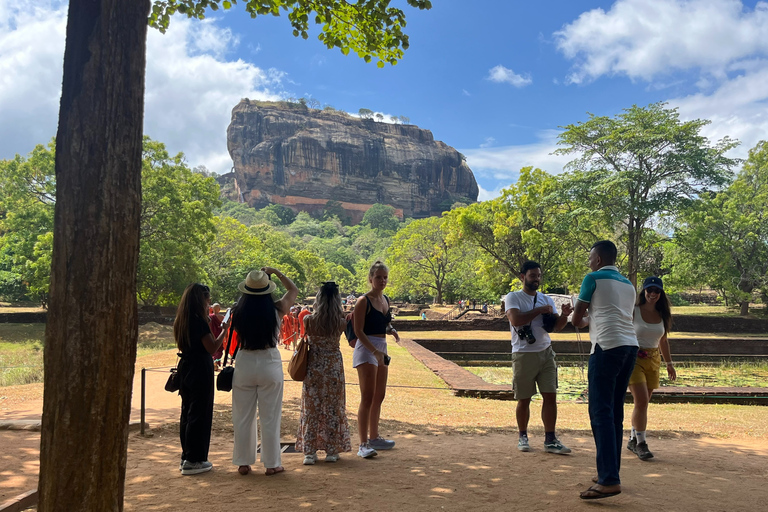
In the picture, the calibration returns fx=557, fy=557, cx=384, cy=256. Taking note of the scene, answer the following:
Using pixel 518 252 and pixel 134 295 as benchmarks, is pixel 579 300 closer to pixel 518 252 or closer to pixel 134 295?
pixel 134 295

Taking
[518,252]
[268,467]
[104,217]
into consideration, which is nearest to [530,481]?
[268,467]

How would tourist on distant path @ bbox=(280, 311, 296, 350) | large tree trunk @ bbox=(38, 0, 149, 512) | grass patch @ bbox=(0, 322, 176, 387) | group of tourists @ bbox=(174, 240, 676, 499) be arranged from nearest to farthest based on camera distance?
large tree trunk @ bbox=(38, 0, 149, 512) < group of tourists @ bbox=(174, 240, 676, 499) < grass patch @ bbox=(0, 322, 176, 387) < tourist on distant path @ bbox=(280, 311, 296, 350)

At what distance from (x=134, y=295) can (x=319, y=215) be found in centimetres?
11588

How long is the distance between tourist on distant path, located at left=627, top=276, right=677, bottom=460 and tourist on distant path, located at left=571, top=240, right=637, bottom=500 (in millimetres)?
807

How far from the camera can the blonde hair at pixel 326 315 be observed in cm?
384

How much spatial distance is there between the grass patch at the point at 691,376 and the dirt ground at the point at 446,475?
218 inches

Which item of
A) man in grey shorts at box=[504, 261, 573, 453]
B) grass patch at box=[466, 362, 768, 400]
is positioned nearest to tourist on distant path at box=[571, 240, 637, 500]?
man in grey shorts at box=[504, 261, 573, 453]

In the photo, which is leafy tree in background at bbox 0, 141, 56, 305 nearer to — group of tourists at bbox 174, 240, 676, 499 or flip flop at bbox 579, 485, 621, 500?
group of tourists at bbox 174, 240, 676, 499

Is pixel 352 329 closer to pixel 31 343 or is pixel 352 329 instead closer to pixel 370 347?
pixel 370 347

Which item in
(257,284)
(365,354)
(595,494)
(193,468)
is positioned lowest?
(193,468)

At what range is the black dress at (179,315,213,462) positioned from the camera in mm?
3668

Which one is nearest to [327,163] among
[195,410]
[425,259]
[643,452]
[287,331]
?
[425,259]

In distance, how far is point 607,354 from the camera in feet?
10.4

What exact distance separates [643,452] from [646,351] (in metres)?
0.72
